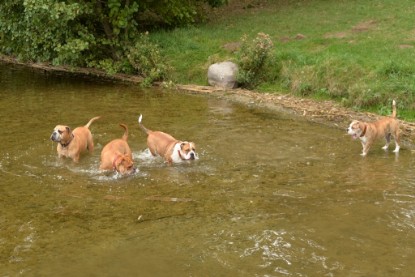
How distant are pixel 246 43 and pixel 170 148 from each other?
7.51 meters

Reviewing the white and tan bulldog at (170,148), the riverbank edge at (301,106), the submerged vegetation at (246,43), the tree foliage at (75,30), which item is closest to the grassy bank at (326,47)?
the submerged vegetation at (246,43)

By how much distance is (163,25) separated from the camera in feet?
80.7

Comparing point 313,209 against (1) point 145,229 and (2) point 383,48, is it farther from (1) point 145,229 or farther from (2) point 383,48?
(2) point 383,48

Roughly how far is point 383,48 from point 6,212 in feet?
41.0

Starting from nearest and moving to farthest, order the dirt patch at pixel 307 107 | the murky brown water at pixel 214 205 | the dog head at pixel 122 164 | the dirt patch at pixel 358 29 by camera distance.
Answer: the murky brown water at pixel 214 205
the dog head at pixel 122 164
the dirt patch at pixel 307 107
the dirt patch at pixel 358 29

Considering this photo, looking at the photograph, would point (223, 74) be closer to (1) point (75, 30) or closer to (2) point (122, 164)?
(1) point (75, 30)

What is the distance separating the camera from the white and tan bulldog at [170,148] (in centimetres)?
1102

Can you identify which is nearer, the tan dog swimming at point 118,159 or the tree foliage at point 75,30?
the tan dog swimming at point 118,159

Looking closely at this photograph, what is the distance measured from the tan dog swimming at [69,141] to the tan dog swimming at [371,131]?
5.22 m

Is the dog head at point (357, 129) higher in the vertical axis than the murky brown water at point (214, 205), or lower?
higher

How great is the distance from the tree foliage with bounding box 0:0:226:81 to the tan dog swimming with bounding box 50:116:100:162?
703cm

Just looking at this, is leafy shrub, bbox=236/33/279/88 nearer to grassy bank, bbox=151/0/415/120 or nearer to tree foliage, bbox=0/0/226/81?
grassy bank, bbox=151/0/415/120

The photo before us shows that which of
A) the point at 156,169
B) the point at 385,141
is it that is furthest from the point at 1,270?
the point at 385,141

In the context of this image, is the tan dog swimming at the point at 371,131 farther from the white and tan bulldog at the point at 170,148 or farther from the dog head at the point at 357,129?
the white and tan bulldog at the point at 170,148
